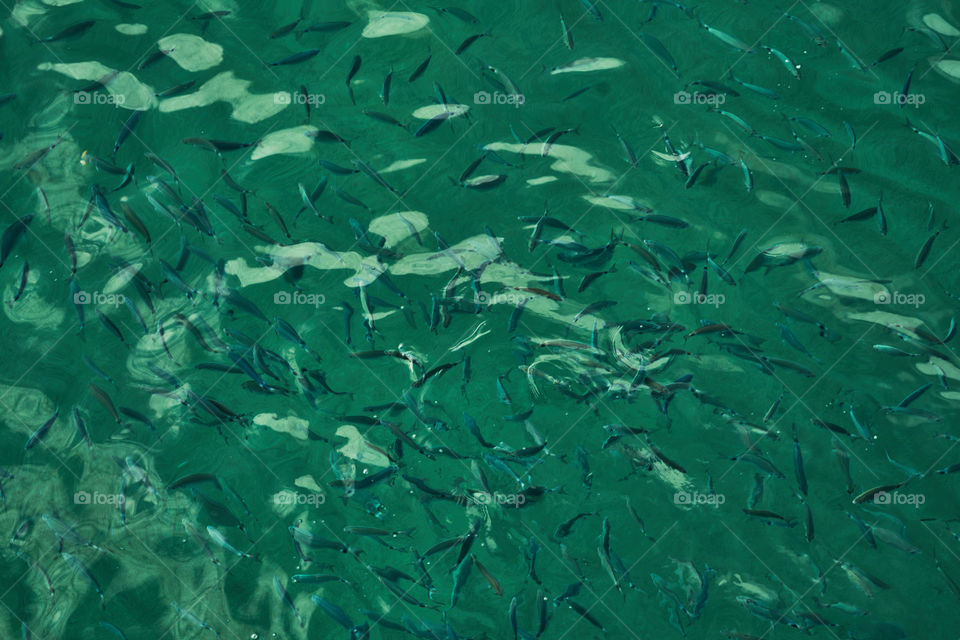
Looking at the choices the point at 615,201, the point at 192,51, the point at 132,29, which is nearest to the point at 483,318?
the point at 615,201

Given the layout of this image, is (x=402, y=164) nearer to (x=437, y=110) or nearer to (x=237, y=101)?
(x=437, y=110)

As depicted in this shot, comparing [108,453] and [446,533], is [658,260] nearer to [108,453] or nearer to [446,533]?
[446,533]

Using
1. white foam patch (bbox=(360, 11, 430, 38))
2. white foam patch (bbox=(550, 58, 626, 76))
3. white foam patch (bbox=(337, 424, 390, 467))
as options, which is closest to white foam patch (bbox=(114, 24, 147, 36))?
white foam patch (bbox=(360, 11, 430, 38))

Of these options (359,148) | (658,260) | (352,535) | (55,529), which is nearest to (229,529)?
(352,535)

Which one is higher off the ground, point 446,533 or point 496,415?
point 496,415

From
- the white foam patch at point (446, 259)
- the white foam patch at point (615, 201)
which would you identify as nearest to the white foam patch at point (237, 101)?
the white foam patch at point (446, 259)

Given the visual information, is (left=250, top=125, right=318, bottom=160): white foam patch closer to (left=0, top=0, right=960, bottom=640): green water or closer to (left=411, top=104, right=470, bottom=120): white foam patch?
(left=0, top=0, right=960, bottom=640): green water

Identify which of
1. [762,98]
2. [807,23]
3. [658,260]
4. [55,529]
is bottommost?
[55,529]

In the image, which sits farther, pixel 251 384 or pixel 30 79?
pixel 30 79
